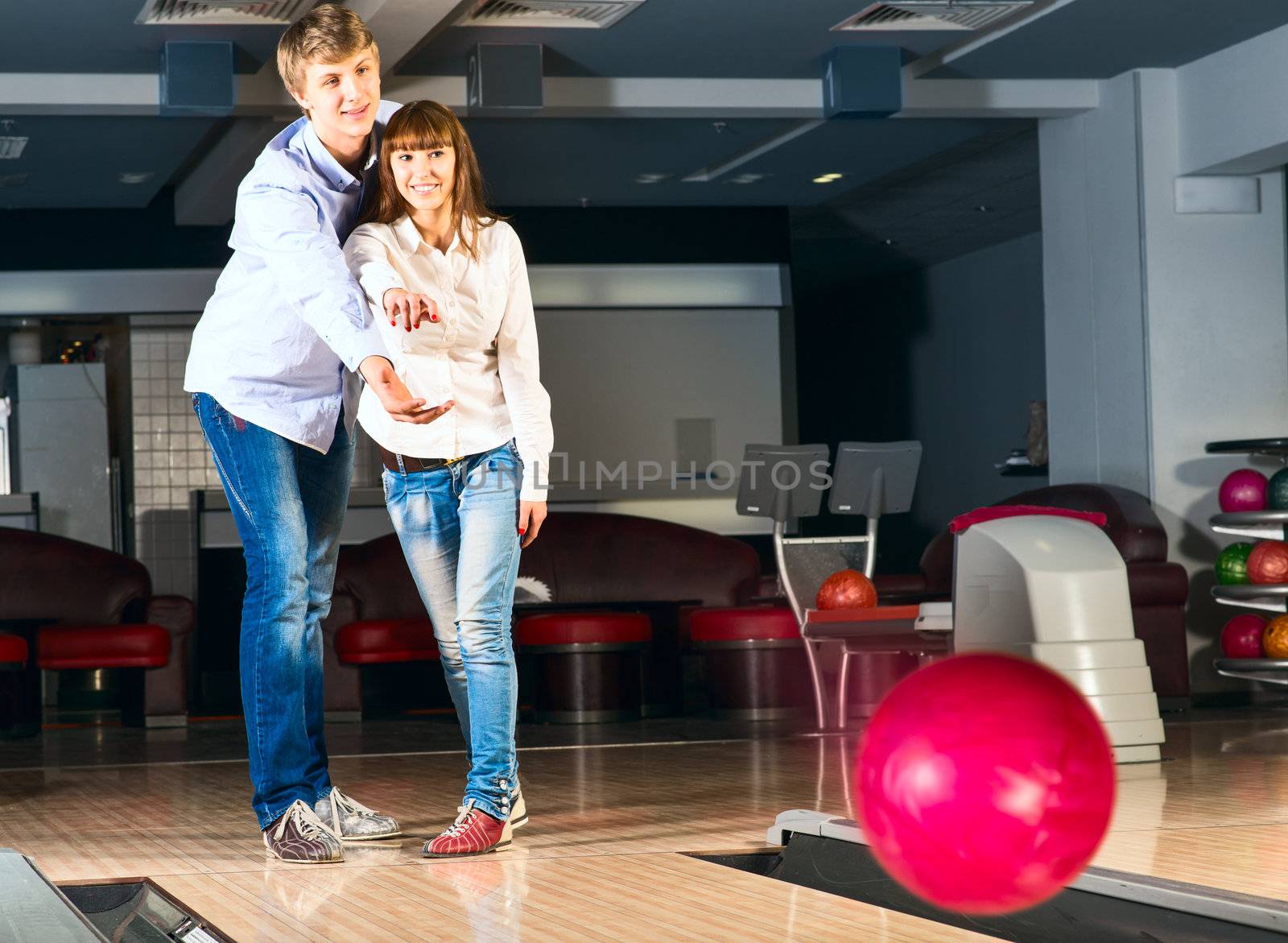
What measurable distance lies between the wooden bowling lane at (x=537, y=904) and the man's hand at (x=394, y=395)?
66 centimetres

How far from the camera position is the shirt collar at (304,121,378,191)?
260 centimetres

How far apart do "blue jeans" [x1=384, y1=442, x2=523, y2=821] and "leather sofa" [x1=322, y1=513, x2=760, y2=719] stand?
4361 millimetres

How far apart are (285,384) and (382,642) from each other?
3847 mm

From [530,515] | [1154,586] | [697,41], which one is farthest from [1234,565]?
[530,515]

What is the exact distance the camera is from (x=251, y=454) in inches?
100

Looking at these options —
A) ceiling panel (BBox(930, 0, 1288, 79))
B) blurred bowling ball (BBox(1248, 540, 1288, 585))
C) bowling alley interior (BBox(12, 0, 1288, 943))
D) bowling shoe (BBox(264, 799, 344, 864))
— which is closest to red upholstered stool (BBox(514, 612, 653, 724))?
bowling alley interior (BBox(12, 0, 1288, 943))

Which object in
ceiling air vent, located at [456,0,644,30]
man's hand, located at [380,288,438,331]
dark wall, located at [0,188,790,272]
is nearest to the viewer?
man's hand, located at [380,288,438,331]

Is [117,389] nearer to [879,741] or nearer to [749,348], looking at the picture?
[749,348]

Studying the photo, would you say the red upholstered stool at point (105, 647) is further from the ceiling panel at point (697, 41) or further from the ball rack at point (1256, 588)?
the ball rack at point (1256, 588)

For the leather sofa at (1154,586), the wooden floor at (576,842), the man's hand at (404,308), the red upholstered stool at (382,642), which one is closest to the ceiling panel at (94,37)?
the red upholstered stool at (382,642)

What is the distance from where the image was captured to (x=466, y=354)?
107 inches

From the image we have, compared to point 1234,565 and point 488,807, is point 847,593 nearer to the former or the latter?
point 1234,565

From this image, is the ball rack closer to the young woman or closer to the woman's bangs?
the young woman

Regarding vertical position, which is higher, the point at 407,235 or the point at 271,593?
the point at 407,235
